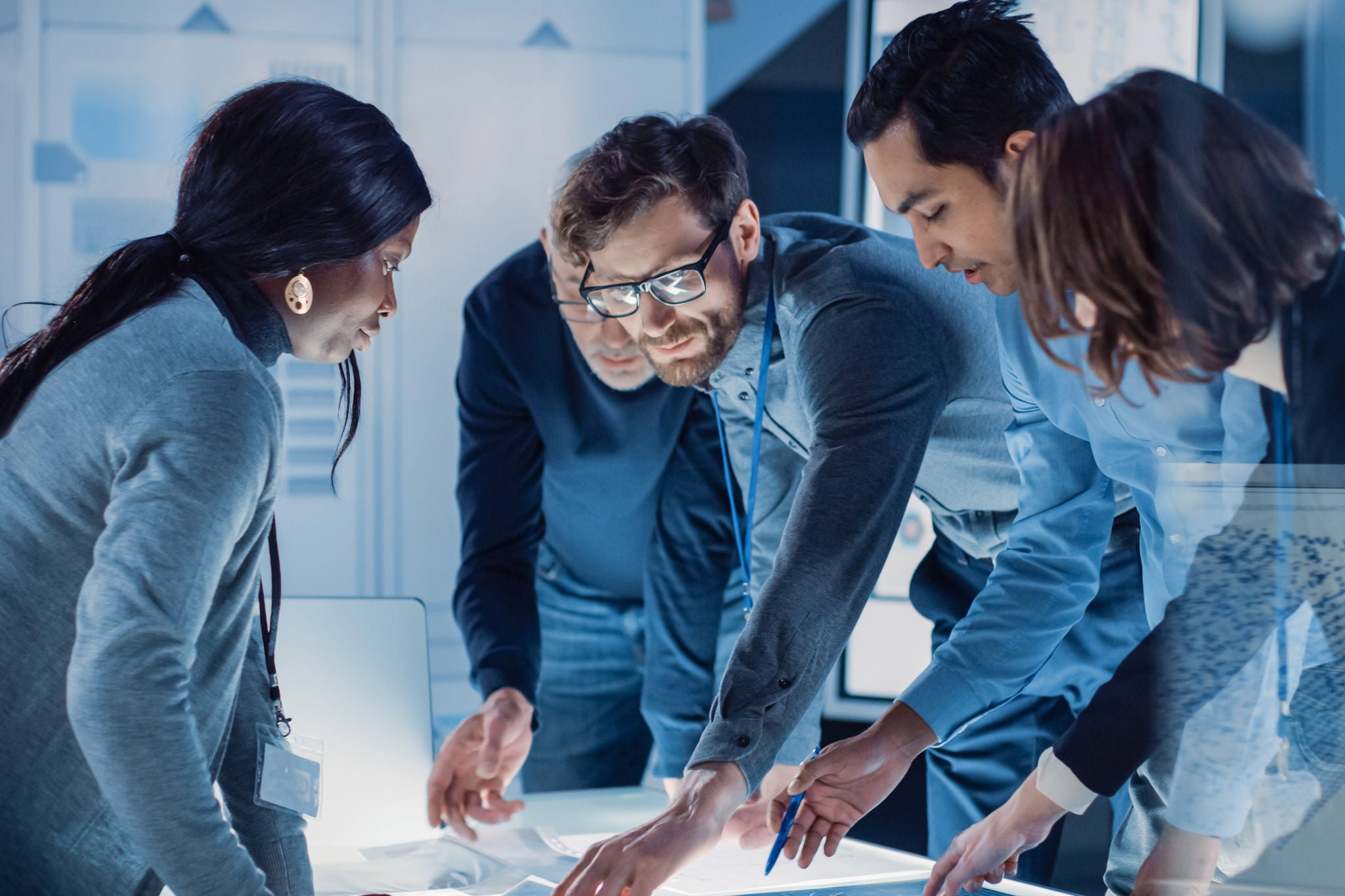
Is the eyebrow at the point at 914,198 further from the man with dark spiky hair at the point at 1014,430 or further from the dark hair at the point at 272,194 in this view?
the dark hair at the point at 272,194

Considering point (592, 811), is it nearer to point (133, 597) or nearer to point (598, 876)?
point (598, 876)

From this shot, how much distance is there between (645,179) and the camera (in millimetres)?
1402

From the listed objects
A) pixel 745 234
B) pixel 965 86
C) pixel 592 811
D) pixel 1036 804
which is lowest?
pixel 592 811

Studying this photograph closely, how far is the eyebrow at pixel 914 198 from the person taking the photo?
1203 mm

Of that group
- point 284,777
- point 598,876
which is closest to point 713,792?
point 598,876

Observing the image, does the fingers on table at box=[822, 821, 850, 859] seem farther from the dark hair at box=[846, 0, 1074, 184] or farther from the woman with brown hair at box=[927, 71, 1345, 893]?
the dark hair at box=[846, 0, 1074, 184]

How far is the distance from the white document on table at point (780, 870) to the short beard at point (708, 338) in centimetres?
56

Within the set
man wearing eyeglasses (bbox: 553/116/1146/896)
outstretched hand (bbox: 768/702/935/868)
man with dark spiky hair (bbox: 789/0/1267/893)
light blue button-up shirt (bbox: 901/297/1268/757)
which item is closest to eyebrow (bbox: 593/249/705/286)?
man wearing eyeglasses (bbox: 553/116/1146/896)

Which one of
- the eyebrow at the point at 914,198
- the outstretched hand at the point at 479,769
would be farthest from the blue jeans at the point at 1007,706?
the outstretched hand at the point at 479,769

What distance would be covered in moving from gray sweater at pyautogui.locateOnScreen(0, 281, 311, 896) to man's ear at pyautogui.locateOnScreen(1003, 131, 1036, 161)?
72cm

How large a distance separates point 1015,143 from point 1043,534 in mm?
436

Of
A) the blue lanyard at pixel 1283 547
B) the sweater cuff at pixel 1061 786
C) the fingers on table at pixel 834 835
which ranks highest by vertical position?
the blue lanyard at pixel 1283 547

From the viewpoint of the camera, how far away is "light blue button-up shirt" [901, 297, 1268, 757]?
118cm

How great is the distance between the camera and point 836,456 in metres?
1.16
